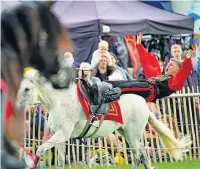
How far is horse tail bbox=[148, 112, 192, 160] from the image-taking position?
36.7 ft

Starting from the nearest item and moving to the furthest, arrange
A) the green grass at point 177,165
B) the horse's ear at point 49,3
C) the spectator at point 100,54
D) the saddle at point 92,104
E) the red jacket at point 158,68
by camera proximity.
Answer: the horse's ear at point 49,3
the saddle at point 92,104
the red jacket at point 158,68
the green grass at point 177,165
the spectator at point 100,54

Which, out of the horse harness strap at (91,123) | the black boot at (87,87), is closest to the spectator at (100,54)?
the horse harness strap at (91,123)

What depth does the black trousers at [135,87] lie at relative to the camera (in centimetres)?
1088

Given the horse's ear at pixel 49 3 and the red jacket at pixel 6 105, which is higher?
the horse's ear at pixel 49 3

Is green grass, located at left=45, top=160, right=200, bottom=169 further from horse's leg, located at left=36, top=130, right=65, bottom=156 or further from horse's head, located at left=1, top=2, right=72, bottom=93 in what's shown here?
horse's head, located at left=1, top=2, right=72, bottom=93

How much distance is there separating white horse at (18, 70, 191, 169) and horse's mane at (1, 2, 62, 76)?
6467 mm

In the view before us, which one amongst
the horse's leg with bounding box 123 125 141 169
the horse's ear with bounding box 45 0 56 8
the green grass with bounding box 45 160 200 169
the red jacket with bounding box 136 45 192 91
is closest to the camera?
the horse's ear with bounding box 45 0 56 8

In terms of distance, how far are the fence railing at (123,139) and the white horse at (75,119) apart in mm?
679

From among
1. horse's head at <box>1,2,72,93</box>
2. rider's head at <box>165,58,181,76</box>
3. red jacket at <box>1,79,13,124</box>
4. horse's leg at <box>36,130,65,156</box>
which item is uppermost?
rider's head at <box>165,58,181,76</box>

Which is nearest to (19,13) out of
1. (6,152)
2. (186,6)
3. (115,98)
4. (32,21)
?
(32,21)

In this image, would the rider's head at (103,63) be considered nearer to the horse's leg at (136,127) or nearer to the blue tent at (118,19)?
the horse's leg at (136,127)

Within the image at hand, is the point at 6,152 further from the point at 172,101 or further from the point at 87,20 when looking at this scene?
the point at 87,20

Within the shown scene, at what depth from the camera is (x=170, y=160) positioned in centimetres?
1316

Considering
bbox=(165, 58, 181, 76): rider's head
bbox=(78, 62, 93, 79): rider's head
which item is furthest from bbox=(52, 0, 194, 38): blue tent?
bbox=(165, 58, 181, 76): rider's head
